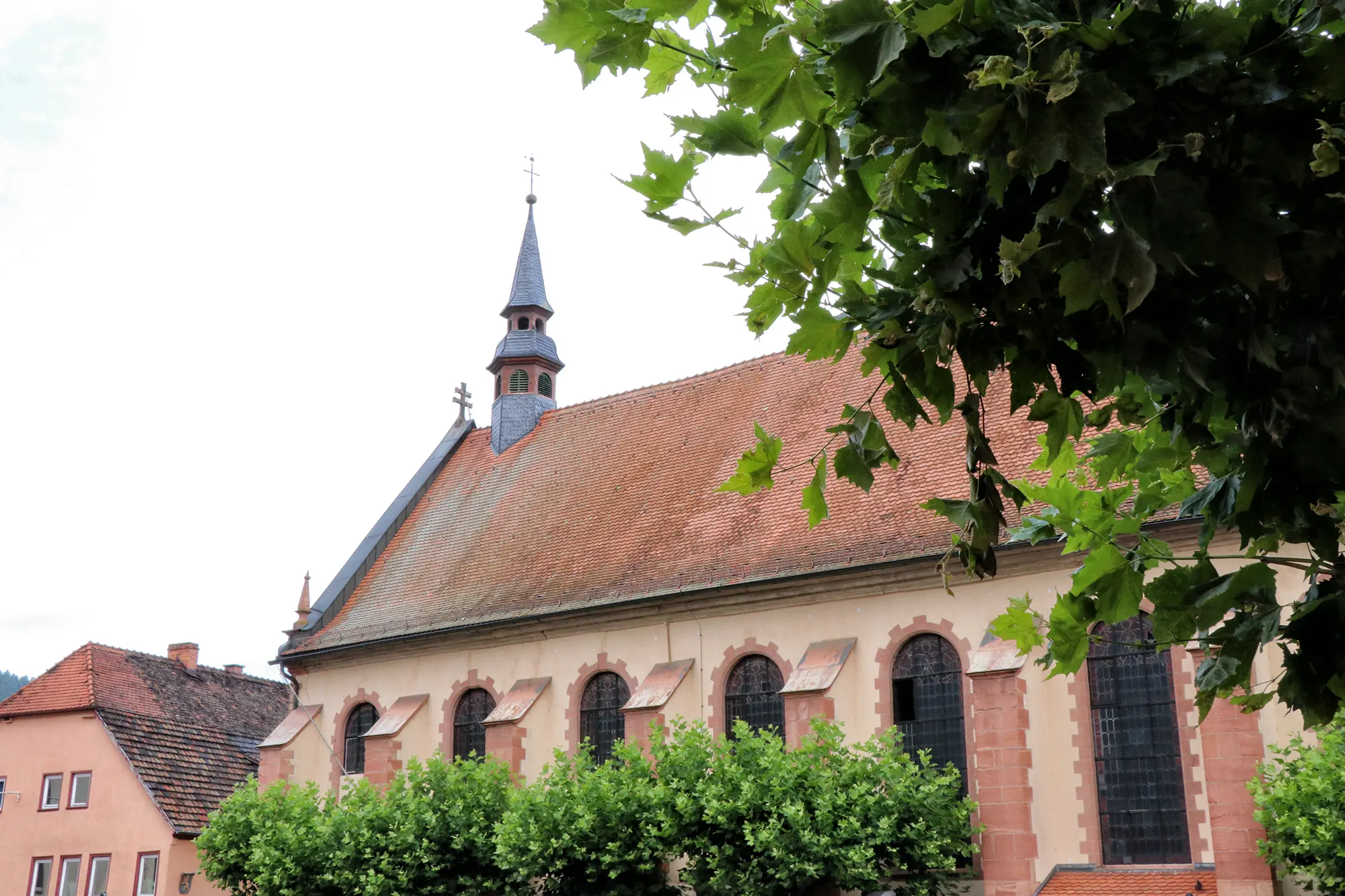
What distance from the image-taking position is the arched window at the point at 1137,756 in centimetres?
1755

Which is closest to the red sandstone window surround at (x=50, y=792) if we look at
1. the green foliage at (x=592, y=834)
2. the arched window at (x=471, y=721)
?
the arched window at (x=471, y=721)

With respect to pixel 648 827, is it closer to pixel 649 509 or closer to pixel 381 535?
pixel 649 509

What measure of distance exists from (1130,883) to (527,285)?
2307cm

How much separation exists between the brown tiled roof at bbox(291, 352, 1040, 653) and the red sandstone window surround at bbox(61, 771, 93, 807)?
A: 30.3 feet

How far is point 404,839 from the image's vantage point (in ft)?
67.6

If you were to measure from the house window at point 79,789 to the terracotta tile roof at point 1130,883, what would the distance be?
Result: 24.8 m

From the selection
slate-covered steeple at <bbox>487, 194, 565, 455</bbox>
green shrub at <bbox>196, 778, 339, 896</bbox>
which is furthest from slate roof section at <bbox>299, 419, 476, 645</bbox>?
green shrub at <bbox>196, 778, 339, 896</bbox>

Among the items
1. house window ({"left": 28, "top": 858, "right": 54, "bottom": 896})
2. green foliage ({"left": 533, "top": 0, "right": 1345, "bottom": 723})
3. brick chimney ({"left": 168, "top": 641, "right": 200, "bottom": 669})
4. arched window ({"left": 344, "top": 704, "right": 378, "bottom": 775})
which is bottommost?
house window ({"left": 28, "top": 858, "right": 54, "bottom": 896})

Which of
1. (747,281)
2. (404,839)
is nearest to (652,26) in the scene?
(747,281)

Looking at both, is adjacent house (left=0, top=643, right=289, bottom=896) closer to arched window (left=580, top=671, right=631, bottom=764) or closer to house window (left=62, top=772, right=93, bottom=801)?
house window (left=62, top=772, right=93, bottom=801)

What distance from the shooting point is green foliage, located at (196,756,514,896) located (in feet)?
67.6

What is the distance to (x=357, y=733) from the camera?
27000 mm

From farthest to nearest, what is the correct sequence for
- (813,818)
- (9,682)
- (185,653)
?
(9,682), (185,653), (813,818)

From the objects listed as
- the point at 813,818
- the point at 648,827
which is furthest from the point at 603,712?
the point at 813,818
